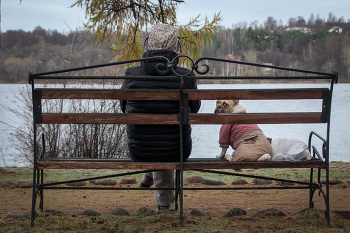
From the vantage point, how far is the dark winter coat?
2.79 metres

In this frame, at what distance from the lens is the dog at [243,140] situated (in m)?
2.91

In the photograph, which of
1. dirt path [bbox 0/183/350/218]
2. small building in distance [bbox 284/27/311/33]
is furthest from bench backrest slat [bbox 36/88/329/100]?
small building in distance [bbox 284/27/311/33]

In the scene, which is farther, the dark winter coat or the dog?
the dog

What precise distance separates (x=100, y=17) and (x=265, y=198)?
16.1ft

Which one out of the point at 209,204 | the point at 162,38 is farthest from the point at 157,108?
the point at 209,204

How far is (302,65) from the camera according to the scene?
18922 millimetres

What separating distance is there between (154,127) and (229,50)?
43.7 ft

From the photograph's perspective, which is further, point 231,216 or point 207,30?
point 207,30

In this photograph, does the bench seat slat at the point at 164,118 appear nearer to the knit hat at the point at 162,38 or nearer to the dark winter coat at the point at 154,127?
the dark winter coat at the point at 154,127

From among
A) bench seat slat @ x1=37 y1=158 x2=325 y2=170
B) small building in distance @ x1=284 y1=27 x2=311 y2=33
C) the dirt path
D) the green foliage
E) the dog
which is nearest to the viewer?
bench seat slat @ x1=37 y1=158 x2=325 y2=170

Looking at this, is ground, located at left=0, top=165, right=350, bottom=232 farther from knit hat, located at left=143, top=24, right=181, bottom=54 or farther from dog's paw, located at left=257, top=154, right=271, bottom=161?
knit hat, located at left=143, top=24, right=181, bottom=54

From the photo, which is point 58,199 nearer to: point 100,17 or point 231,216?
point 231,216

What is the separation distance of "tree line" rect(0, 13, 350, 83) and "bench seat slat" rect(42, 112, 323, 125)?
2.44 ft

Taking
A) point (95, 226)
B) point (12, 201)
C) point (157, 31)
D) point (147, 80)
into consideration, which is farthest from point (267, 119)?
point (12, 201)
